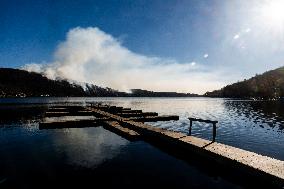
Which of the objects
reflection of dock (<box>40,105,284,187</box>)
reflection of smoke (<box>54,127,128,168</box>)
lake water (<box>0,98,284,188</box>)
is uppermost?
reflection of dock (<box>40,105,284,187</box>)

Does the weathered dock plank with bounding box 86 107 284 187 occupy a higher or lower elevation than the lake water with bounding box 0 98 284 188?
higher

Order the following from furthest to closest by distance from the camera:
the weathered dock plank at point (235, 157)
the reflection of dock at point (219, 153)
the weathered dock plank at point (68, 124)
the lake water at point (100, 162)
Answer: the weathered dock plank at point (68, 124), the lake water at point (100, 162), the reflection of dock at point (219, 153), the weathered dock plank at point (235, 157)

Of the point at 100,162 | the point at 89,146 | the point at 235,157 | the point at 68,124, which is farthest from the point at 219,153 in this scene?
the point at 68,124

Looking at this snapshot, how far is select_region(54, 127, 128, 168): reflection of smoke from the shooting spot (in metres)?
17.0

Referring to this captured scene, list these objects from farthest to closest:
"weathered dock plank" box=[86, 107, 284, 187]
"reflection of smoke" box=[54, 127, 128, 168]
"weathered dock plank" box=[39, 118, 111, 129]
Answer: "weathered dock plank" box=[39, 118, 111, 129] → "reflection of smoke" box=[54, 127, 128, 168] → "weathered dock plank" box=[86, 107, 284, 187]

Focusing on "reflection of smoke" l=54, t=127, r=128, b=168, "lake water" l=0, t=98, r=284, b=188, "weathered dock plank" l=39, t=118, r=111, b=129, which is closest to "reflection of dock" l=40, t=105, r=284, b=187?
"weathered dock plank" l=39, t=118, r=111, b=129

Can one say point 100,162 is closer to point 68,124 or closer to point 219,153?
point 219,153

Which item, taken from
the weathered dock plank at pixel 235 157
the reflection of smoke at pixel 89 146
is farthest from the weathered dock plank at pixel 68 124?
the weathered dock plank at pixel 235 157

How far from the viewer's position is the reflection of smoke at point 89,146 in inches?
671

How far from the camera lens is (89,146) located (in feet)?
69.9

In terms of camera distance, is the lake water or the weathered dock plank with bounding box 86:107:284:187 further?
the lake water

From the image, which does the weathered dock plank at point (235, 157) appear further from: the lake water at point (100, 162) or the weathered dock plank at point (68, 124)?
the weathered dock plank at point (68, 124)

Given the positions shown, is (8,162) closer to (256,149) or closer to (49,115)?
(256,149)

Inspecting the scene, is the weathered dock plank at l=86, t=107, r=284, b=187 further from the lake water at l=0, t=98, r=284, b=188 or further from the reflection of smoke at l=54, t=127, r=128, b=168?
the reflection of smoke at l=54, t=127, r=128, b=168
